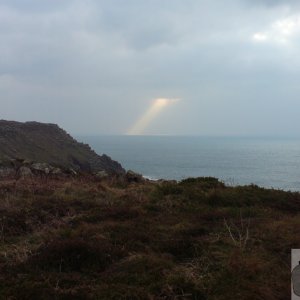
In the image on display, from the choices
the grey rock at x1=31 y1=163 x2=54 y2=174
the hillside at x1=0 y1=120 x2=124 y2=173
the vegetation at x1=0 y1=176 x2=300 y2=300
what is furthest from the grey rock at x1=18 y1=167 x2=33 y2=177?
the hillside at x1=0 y1=120 x2=124 y2=173

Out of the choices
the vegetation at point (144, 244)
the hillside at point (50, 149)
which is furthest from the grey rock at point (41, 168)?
the hillside at point (50, 149)

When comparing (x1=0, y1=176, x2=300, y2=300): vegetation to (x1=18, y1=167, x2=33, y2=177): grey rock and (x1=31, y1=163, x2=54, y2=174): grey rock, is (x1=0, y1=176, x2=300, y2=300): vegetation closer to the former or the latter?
(x1=18, y1=167, x2=33, y2=177): grey rock

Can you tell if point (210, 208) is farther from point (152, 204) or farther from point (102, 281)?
point (102, 281)

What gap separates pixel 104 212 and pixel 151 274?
443 cm

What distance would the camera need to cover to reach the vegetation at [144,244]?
6.09 m

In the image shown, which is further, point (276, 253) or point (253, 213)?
point (253, 213)

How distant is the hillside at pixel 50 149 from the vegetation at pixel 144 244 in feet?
162

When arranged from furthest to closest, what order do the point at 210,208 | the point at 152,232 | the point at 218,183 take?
the point at 218,183 < the point at 210,208 < the point at 152,232

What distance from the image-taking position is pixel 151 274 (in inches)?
258

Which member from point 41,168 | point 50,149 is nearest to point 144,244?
point 41,168

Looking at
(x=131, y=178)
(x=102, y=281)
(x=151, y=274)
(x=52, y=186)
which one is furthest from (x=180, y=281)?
(x=131, y=178)

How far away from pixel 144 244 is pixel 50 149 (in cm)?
7311

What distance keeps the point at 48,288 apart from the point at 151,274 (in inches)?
61.8

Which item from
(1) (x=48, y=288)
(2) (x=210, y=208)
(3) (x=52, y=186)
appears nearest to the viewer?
(1) (x=48, y=288)
